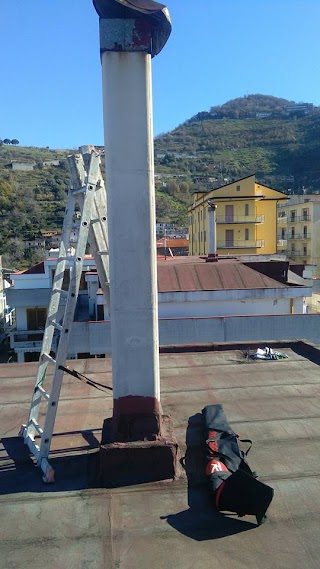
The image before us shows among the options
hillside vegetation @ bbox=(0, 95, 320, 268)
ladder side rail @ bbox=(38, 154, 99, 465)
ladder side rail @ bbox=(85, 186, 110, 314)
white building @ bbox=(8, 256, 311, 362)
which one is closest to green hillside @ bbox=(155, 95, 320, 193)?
hillside vegetation @ bbox=(0, 95, 320, 268)

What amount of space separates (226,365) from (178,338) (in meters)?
8.90

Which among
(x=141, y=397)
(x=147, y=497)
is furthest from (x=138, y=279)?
(x=147, y=497)

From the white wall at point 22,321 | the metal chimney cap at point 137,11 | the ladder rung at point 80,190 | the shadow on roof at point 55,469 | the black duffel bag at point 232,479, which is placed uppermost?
the metal chimney cap at point 137,11

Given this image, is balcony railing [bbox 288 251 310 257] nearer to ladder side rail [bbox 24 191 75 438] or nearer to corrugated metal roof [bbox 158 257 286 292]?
corrugated metal roof [bbox 158 257 286 292]

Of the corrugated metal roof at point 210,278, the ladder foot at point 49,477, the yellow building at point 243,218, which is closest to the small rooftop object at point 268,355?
the ladder foot at point 49,477

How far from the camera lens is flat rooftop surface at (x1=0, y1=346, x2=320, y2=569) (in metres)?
3.08

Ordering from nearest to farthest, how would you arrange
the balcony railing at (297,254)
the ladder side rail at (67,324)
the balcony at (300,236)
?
the ladder side rail at (67,324) < the balcony at (300,236) < the balcony railing at (297,254)

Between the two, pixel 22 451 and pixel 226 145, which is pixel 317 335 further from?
pixel 226 145

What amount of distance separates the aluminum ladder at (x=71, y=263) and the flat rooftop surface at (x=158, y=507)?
A: 292mm

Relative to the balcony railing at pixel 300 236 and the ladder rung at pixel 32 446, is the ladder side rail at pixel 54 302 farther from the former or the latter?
the balcony railing at pixel 300 236

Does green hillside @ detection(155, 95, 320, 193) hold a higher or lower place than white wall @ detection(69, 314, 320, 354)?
higher

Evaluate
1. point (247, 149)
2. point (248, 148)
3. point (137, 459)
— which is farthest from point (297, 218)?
point (248, 148)

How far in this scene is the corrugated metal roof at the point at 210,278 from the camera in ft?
59.9

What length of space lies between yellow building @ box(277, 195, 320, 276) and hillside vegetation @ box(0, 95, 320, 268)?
27450 mm
